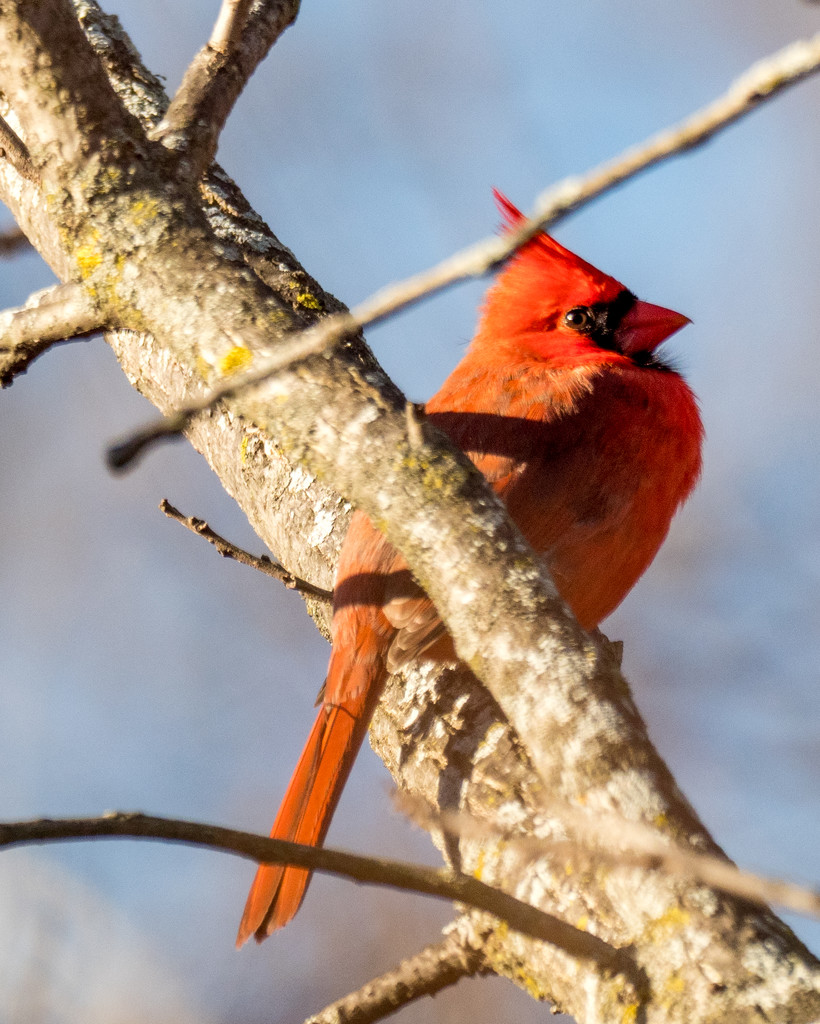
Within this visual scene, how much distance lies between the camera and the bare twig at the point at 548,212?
91 cm

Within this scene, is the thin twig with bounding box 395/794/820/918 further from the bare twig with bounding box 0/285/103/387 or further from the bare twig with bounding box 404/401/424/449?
the bare twig with bounding box 0/285/103/387

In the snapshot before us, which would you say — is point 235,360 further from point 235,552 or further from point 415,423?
point 235,552

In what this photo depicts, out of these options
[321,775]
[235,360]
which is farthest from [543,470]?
[235,360]

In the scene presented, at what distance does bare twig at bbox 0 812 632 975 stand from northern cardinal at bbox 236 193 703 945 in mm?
860

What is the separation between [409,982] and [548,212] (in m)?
1.14

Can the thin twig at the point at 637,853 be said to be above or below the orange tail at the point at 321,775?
below

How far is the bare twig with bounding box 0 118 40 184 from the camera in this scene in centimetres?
191

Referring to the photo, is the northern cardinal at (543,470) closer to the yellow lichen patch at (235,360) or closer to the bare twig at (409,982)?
the bare twig at (409,982)

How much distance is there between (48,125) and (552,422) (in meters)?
1.24

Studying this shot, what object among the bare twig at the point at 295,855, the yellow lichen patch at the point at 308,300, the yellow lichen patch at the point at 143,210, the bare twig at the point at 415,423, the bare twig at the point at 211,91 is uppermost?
the yellow lichen patch at the point at 308,300

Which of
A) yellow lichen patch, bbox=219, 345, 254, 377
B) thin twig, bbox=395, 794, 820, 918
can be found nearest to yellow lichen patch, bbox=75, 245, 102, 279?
yellow lichen patch, bbox=219, 345, 254, 377

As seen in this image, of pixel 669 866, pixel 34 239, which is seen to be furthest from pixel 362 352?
pixel 669 866

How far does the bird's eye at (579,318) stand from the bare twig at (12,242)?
4.69 feet

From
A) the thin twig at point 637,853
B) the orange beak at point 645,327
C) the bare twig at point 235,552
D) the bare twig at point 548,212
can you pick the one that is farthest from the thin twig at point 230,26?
the thin twig at point 637,853
